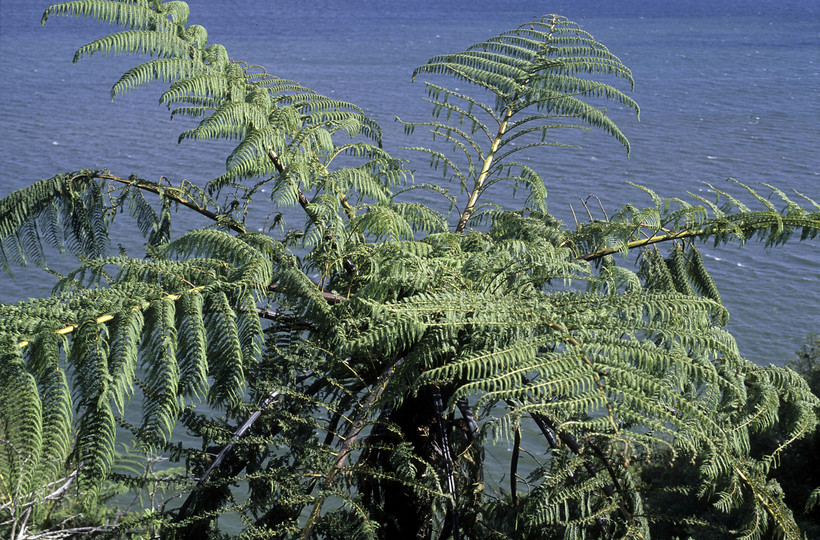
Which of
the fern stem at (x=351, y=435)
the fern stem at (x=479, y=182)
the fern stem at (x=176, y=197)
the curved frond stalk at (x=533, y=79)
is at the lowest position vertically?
the fern stem at (x=351, y=435)

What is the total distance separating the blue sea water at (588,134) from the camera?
8.39 m

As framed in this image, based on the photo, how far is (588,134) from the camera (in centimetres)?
1333

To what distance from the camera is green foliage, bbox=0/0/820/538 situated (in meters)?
1.46

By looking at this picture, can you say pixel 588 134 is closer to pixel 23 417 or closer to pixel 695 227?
pixel 695 227

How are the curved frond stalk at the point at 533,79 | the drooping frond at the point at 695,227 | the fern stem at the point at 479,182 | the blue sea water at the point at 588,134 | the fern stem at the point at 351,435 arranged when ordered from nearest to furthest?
1. the fern stem at the point at 351,435
2. the drooping frond at the point at 695,227
3. the fern stem at the point at 479,182
4. the curved frond stalk at the point at 533,79
5. the blue sea water at the point at 588,134

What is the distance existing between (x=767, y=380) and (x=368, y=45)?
23.0 meters

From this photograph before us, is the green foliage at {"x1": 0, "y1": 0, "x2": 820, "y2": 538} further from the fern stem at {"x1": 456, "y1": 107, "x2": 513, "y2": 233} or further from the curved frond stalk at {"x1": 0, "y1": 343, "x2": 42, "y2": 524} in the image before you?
the fern stem at {"x1": 456, "y1": 107, "x2": 513, "y2": 233}

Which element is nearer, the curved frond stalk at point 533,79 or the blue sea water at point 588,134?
the curved frond stalk at point 533,79

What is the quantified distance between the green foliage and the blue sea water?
3.60 meters

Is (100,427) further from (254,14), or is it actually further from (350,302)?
(254,14)

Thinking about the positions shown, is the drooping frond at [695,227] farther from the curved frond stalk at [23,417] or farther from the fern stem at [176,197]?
the curved frond stalk at [23,417]

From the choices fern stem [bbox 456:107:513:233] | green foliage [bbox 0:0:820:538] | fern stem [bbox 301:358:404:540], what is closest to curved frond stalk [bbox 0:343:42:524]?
green foliage [bbox 0:0:820:538]

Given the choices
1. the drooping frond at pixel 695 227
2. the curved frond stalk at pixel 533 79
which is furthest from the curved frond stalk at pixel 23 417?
the curved frond stalk at pixel 533 79

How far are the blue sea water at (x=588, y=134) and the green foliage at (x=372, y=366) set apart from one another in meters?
3.60
